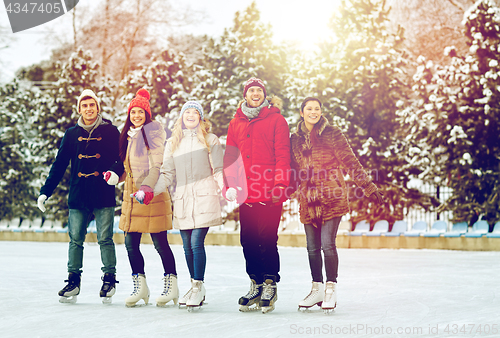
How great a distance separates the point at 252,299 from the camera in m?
5.37

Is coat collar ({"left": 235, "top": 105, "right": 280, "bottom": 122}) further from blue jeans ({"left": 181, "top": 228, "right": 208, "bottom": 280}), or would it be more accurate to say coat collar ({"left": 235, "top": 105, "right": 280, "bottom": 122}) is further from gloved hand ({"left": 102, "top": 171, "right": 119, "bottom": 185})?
gloved hand ({"left": 102, "top": 171, "right": 119, "bottom": 185})

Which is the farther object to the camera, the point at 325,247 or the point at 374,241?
the point at 374,241

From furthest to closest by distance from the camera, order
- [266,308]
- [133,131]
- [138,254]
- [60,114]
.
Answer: [60,114] < [133,131] < [138,254] < [266,308]

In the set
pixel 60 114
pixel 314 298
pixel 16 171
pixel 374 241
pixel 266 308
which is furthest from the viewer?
pixel 16 171

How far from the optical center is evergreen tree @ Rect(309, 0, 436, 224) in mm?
15573

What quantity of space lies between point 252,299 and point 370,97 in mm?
11660

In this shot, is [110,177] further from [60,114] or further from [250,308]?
[60,114]

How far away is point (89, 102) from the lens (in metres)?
5.95

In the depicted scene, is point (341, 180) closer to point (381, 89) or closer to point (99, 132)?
point (99, 132)

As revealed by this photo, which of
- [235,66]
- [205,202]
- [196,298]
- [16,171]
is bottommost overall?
[196,298]

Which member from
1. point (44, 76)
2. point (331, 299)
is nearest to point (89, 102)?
point (331, 299)

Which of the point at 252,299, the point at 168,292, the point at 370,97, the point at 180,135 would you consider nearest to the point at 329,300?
the point at 252,299

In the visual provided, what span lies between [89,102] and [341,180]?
250cm

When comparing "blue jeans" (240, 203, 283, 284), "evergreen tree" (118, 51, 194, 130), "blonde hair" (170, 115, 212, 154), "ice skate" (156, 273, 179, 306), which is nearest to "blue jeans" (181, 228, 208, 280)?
"ice skate" (156, 273, 179, 306)
